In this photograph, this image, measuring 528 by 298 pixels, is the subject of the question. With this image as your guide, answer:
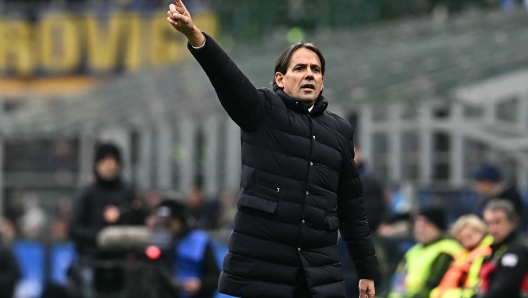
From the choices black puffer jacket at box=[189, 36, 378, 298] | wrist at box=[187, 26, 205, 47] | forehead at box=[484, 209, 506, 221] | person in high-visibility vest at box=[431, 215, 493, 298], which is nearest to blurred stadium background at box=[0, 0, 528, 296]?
person in high-visibility vest at box=[431, 215, 493, 298]

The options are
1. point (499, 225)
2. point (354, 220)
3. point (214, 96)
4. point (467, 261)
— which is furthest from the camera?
point (214, 96)

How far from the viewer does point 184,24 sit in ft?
21.6

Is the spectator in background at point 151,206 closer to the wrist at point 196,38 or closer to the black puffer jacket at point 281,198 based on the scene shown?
the black puffer jacket at point 281,198

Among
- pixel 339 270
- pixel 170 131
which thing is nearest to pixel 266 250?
pixel 339 270

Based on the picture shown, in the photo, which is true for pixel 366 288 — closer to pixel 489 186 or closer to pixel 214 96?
pixel 489 186

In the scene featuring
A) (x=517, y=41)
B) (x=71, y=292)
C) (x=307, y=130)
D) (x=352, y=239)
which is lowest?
(x=71, y=292)

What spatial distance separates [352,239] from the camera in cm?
732

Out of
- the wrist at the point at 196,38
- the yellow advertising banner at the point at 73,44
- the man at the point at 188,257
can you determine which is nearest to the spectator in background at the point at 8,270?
the man at the point at 188,257

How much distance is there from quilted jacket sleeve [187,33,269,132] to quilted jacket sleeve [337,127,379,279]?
0.55 m

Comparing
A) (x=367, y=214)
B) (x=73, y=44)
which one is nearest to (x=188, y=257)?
(x=367, y=214)

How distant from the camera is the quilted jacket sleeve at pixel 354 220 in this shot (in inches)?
287

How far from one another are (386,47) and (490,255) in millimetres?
11676

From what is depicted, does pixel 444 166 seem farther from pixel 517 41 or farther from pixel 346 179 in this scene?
pixel 346 179

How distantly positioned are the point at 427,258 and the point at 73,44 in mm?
25212
